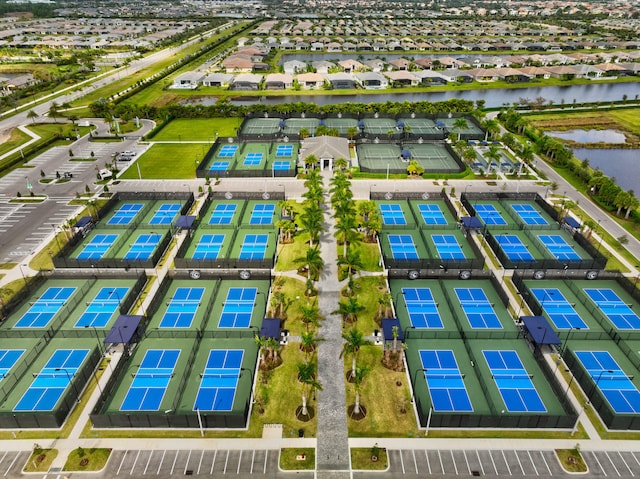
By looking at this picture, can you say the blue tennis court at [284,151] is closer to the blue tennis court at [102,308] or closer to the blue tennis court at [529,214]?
the blue tennis court at [529,214]

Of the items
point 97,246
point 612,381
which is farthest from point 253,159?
point 612,381

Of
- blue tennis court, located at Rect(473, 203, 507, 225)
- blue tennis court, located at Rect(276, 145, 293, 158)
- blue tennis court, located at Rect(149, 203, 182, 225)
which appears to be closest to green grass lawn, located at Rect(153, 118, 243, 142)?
blue tennis court, located at Rect(276, 145, 293, 158)

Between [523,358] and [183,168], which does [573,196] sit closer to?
[523,358]

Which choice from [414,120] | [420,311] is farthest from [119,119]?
[420,311]

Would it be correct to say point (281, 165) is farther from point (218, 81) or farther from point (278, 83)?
point (218, 81)

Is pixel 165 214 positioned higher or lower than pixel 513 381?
higher

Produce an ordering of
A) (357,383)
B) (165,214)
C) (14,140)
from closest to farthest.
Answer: (357,383) < (165,214) < (14,140)
